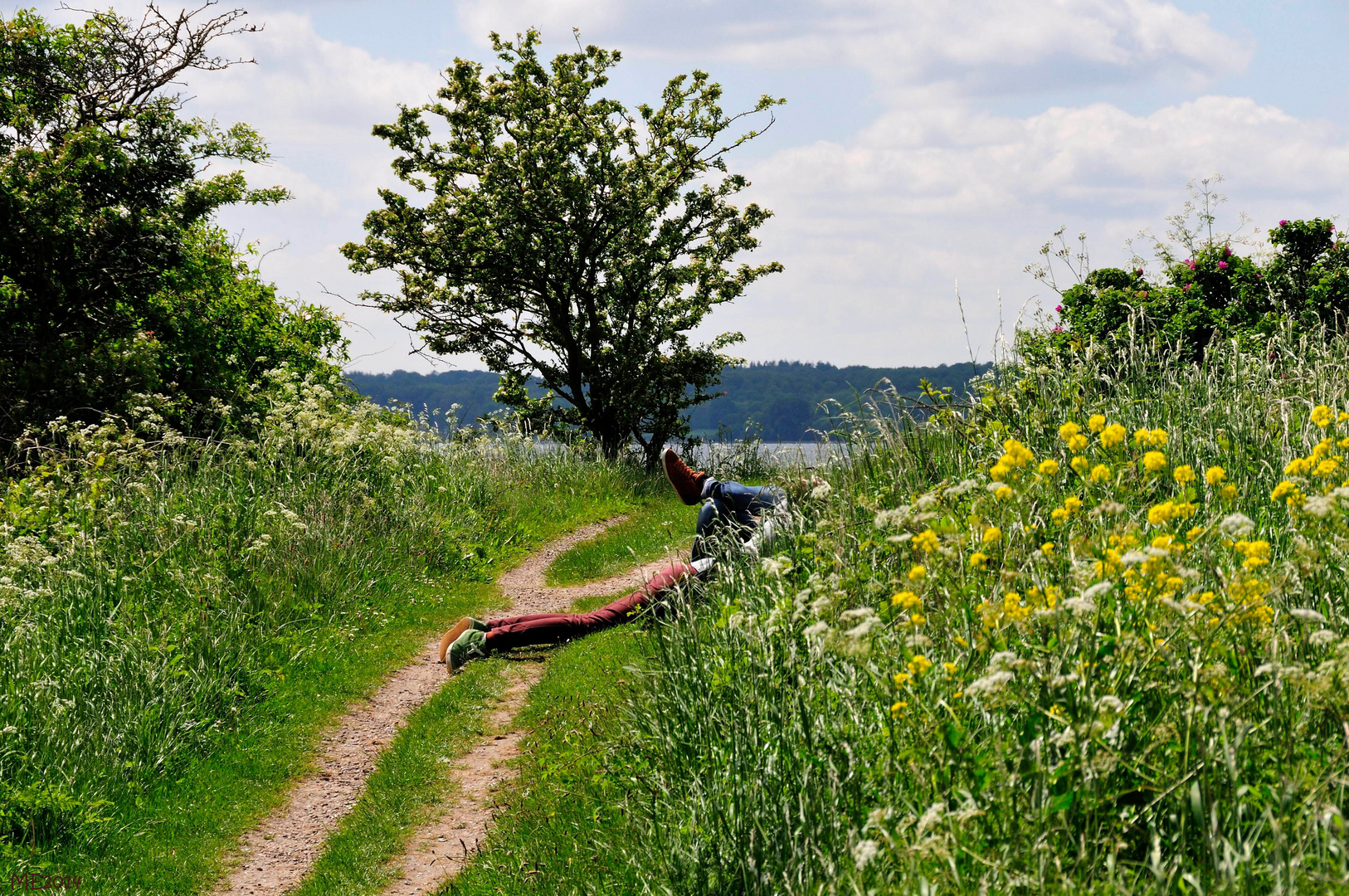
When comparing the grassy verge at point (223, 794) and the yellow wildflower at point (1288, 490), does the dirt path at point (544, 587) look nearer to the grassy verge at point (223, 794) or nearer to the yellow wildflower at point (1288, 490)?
the grassy verge at point (223, 794)

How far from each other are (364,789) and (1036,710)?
4.82 m

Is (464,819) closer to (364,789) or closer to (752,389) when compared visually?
(364,789)

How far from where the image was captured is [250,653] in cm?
709

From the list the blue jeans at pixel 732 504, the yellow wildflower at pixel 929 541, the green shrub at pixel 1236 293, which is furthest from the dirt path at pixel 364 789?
the green shrub at pixel 1236 293

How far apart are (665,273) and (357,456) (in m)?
9.22

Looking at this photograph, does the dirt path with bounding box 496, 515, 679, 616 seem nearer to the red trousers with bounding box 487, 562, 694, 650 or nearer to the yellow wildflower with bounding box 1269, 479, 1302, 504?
the red trousers with bounding box 487, 562, 694, 650

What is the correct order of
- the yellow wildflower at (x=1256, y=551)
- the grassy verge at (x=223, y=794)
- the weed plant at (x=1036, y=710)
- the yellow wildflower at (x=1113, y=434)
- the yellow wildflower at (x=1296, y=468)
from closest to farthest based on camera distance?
the weed plant at (x=1036, y=710), the yellow wildflower at (x=1256, y=551), the yellow wildflower at (x=1296, y=468), the yellow wildflower at (x=1113, y=434), the grassy verge at (x=223, y=794)

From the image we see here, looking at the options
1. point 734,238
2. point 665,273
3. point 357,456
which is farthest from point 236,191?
point 734,238

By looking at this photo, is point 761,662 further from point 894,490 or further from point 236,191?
point 236,191

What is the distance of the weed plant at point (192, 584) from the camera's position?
214 inches

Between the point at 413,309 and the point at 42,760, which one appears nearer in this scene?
the point at 42,760

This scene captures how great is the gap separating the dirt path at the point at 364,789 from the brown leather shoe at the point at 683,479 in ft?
8.70

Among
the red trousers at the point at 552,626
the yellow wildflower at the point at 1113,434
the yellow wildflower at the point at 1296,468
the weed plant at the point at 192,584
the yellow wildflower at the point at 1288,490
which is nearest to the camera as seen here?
the yellow wildflower at the point at 1288,490

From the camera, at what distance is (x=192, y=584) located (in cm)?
755
